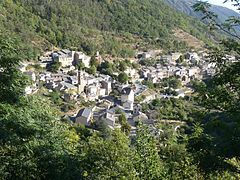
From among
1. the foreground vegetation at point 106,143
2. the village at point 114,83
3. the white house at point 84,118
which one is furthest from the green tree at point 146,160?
the white house at point 84,118

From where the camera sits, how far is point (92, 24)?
48.5m

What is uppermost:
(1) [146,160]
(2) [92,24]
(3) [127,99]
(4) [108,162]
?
(1) [146,160]

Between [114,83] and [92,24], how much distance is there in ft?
53.0

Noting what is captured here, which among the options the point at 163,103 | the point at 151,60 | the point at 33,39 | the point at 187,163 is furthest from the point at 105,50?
the point at 187,163

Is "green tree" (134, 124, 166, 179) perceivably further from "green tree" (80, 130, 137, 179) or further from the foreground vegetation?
"green tree" (80, 130, 137, 179)

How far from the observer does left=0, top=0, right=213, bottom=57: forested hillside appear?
129 feet

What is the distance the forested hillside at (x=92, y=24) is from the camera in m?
39.3

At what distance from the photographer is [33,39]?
122ft

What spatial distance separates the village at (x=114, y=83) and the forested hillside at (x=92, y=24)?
8.81 feet

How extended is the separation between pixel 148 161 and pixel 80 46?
121ft

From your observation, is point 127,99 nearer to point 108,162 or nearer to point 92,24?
point 92,24

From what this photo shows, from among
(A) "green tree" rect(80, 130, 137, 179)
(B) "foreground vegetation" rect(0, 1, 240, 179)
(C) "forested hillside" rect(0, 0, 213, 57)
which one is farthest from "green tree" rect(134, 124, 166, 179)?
(C) "forested hillside" rect(0, 0, 213, 57)

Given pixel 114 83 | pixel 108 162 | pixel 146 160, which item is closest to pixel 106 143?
pixel 108 162

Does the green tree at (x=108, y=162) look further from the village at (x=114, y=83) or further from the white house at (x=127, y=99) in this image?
the white house at (x=127, y=99)
